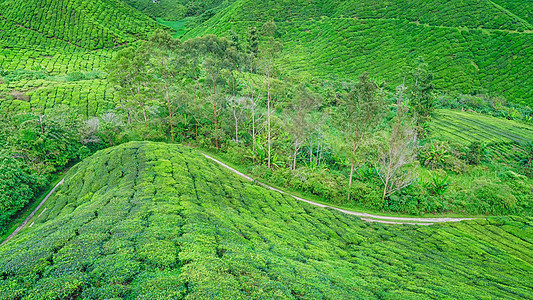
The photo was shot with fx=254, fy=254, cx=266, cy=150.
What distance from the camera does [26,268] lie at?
11367 mm

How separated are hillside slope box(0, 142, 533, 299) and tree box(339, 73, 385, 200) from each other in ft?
33.0

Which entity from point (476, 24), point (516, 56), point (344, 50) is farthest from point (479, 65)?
point (344, 50)

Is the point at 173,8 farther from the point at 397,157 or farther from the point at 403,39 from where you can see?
the point at 397,157

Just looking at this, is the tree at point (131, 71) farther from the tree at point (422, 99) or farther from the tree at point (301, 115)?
the tree at point (422, 99)

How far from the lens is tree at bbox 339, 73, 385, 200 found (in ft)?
93.8

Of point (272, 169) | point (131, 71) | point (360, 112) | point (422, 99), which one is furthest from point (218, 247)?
point (422, 99)

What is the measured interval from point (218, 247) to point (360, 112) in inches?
889

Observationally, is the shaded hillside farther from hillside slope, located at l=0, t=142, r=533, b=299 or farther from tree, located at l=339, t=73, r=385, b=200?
tree, located at l=339, t=73, r=385, b=200

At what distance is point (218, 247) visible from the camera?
14.6 meters

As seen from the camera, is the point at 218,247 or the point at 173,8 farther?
the point at 173,8

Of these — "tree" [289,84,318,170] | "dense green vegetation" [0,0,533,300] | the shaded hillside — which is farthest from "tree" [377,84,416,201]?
the shaded hillside

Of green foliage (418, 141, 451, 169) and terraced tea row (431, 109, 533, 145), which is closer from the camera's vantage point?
green foliage (418, 141, 451, 169)

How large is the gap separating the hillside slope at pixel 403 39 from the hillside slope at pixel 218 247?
54564mm

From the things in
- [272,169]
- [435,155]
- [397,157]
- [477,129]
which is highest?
[477,129]
